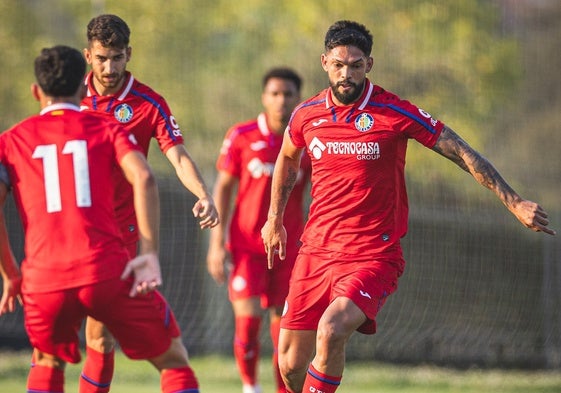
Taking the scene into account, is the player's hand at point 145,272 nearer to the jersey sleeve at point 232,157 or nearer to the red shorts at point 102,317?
the red shorts at point 102,317

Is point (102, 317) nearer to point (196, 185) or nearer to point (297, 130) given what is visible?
point (196, 185)

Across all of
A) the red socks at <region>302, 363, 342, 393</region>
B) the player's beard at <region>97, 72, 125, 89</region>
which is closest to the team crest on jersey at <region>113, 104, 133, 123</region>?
the player's beard at <region>97, 72, 125, 89</region>

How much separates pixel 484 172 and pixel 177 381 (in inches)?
81.7

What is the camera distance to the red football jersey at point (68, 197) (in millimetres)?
5812

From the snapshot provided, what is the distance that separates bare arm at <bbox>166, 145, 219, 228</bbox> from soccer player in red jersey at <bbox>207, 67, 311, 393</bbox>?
248 centimetres

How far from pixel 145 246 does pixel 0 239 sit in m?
0.86

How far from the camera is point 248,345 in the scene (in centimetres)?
977

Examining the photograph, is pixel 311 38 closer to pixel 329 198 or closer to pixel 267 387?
pixel 267 387

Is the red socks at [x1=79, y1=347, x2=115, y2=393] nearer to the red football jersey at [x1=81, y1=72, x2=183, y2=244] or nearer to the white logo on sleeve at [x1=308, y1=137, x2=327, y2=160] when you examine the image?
the red football jersey at [x1=81, y1=72, x2=183, y2=244]

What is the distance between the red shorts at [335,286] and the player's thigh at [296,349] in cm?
4

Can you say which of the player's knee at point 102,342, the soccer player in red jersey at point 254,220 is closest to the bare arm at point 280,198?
the player's knee at point 102,342

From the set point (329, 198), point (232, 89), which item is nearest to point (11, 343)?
point (232, 89)

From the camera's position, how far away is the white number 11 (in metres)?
5.80

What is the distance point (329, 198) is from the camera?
7.21m
